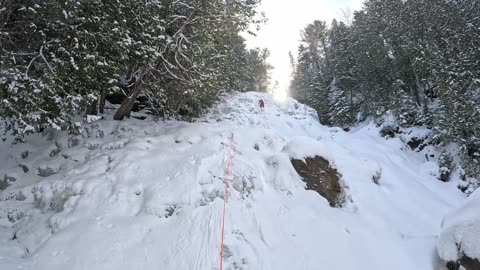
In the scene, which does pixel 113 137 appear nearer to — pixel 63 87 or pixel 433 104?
pixel 63 87

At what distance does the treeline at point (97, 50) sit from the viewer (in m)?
6.47

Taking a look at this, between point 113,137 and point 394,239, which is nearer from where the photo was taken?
point 394,239

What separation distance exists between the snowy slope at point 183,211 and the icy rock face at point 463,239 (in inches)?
21.7

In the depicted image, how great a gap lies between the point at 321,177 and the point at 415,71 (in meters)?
16.7

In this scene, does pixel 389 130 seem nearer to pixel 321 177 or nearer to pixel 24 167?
pixel 321 177

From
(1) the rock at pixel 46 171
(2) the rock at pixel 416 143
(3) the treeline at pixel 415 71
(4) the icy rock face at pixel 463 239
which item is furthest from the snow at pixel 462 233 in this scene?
(2) the rock at pixel 416 143

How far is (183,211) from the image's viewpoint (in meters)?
6.25

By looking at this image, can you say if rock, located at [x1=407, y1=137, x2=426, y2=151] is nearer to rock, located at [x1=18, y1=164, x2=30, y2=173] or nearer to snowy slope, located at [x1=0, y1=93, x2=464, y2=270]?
snowy slope, located at [x1=0, y1=93, x2=464, y2=270]

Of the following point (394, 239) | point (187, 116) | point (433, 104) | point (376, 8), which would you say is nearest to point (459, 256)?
point (394, 239)

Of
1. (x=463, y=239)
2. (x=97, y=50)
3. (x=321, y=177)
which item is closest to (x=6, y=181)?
(x=97, y=50)

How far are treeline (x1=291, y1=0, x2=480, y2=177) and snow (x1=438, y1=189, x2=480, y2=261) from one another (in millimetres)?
9398

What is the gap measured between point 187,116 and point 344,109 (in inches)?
844

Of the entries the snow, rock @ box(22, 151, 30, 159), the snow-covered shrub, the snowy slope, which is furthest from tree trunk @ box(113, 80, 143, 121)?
the snow-covered shrub

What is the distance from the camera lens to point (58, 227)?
5.82 metres
